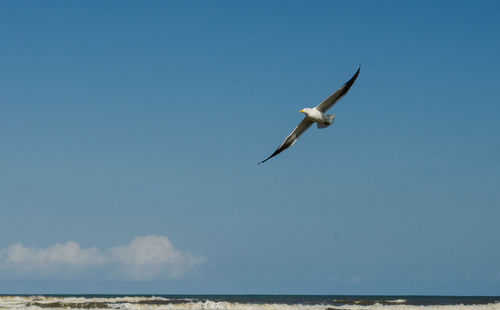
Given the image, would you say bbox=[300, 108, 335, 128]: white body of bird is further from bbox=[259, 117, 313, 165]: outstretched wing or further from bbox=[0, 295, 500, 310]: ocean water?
bbox=[0, 295, 500, 310]: ocean water

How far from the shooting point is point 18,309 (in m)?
36.8

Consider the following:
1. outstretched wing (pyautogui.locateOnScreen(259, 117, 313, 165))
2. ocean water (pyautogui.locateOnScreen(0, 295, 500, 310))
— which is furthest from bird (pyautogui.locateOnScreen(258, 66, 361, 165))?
ocean water (pyautogui.locateOnScreen(0, 295, 500, 310))

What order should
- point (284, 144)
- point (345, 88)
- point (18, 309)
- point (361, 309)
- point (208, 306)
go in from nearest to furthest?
point (345, 88)
point (284, 144)
point (18, 309)
point (208, 306)
point (361, 309)

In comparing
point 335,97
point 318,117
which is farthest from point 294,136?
point 335,97

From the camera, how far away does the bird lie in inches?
693

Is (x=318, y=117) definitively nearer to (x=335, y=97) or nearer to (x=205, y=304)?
(x=335, y=97)

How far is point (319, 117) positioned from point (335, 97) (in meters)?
0.84

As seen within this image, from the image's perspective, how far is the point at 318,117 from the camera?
18.6 meters

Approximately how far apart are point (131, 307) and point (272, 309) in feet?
26.9

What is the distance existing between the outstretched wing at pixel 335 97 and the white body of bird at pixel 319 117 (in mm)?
129

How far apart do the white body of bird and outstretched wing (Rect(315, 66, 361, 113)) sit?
A: 0.13 metres

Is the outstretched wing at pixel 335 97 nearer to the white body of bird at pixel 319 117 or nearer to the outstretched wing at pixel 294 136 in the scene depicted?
the white body of bird at pixel 319 117

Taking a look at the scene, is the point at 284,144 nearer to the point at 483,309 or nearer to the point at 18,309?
the point at 18,309

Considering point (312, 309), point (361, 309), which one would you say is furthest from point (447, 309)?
point (312, 309)
